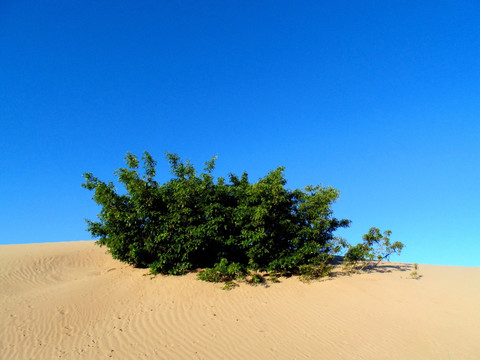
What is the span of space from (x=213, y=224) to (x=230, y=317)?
14.4 feet

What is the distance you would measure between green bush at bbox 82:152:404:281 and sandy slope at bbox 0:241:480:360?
117 cm

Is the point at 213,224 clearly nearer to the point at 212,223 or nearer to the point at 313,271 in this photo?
the point at 212,223

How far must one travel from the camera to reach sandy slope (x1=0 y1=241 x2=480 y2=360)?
8453 millimetres

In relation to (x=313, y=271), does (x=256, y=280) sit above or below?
below

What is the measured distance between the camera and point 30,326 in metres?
9.80

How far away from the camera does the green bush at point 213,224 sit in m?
13.5

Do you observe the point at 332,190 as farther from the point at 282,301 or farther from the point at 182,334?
the point at 182,334

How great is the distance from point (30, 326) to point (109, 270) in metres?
6.18

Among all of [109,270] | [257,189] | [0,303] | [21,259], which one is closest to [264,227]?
[257,189]

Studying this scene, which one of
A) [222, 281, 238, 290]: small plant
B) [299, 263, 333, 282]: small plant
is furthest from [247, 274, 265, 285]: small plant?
[299, 263, 333, 282]: small plant

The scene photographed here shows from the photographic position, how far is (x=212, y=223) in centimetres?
1330

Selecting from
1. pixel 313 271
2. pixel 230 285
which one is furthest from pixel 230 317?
pixel 313 271

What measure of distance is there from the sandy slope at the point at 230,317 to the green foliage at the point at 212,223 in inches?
50.0

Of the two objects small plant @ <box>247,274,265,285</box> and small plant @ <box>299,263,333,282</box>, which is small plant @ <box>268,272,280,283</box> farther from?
small plant @ <box>299,263,333,282</box>
